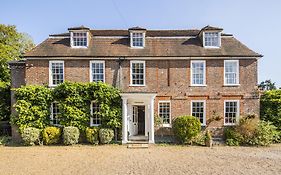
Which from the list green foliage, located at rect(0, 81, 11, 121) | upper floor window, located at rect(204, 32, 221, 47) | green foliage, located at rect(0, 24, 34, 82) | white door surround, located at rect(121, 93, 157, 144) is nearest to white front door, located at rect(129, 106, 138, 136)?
white door surround, located at rect(121, 93, 157, 144)

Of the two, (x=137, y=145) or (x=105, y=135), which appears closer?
(x=137, y=145)

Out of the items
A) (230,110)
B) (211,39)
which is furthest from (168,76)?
(230,110)

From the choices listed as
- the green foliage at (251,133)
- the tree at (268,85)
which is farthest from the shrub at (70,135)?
the tree at (268,85)

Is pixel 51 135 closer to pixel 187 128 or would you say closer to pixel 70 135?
pixel 70 135

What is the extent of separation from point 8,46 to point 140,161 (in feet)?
80.7

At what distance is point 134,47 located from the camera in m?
21.0

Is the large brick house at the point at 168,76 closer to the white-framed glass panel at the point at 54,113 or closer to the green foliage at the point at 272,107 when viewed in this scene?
the white-framed glass panel at the point at 54,113

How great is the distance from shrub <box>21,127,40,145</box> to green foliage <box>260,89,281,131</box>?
1792cm

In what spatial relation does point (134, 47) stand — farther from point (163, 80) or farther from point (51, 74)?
point (51, 74)

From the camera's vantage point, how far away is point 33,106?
1892 centimetres

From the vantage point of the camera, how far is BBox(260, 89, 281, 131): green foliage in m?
19.9

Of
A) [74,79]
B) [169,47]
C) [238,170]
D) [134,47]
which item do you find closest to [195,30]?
[169,47]

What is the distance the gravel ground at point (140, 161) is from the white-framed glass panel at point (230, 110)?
3.74 m

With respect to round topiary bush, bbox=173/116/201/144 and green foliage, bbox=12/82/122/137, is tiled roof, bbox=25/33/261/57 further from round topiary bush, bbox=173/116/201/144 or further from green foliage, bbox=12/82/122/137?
round topiary bush, bbox=173/116/201/144
